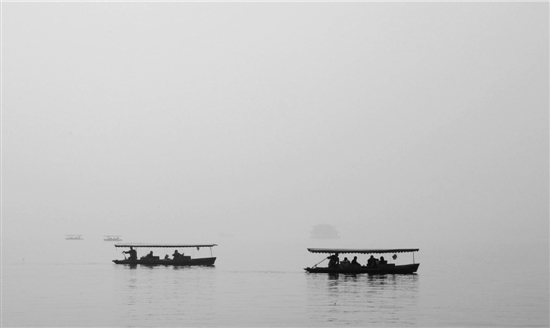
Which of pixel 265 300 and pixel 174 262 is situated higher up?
pixel 174 262

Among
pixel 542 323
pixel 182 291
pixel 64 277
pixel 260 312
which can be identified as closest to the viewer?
pixel 542 323

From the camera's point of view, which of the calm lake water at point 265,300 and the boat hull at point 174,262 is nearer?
the calm lake water at point 265,300

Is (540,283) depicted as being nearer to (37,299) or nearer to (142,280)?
(142,280)

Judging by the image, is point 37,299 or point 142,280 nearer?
point 37,299

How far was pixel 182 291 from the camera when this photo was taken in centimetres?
6450

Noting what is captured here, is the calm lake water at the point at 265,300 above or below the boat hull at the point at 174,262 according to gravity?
below

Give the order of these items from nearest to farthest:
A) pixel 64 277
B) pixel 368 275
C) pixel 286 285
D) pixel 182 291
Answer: pixel 182 291, pixel 286 285, pixel 368 275, pixel 64 277

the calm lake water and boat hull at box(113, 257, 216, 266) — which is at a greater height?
boat hull at box(113, 257, 216, 266)

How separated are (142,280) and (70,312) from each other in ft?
80.5

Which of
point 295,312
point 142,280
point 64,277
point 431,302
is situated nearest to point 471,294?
point 431,302

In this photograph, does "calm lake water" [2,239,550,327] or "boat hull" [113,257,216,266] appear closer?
"calm lake water" [2,239,550,327]

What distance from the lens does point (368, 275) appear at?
78.0 meters

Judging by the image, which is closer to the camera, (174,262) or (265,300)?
(265,300)

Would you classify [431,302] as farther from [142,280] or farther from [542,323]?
[142,280]
